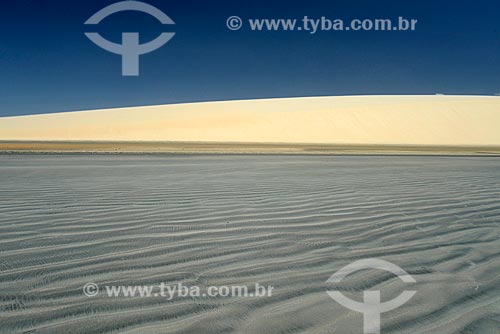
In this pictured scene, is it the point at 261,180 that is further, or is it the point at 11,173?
the point at 11,173

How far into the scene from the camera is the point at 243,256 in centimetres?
286

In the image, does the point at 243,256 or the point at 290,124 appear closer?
the point at 243,256

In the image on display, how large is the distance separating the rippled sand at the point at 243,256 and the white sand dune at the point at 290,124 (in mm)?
26444

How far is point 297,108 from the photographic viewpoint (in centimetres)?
4488

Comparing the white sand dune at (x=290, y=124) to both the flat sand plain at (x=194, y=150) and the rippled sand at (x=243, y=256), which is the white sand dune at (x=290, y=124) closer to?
the flat sand plain at (x=194, y=150)

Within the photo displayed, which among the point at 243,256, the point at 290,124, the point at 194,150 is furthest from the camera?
the point at 290,124

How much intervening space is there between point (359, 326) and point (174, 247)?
1533 millimetres

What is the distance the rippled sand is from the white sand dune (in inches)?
1041

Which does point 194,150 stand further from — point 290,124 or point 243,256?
point 290,124

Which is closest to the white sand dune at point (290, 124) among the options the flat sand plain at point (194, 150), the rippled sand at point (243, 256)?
the flat sand plain at point (194, 150)

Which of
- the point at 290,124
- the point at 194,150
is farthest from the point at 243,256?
the point at 290,124

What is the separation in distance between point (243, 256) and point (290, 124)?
116ft

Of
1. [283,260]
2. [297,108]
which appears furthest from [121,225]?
[297,108]

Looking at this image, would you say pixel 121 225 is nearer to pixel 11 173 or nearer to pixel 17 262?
pixel 17 262
